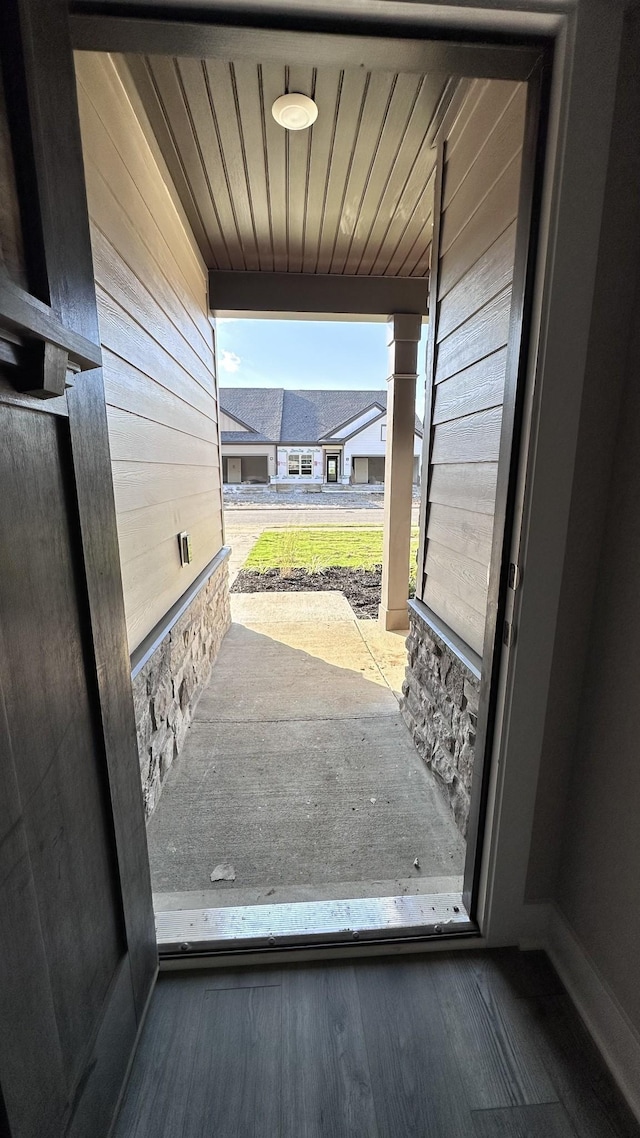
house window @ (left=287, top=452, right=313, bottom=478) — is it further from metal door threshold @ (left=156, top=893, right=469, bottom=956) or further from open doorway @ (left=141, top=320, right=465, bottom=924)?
metal door threshold @ (left=156, top=893, right=469, bottom=956)

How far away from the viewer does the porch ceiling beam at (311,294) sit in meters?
3.50

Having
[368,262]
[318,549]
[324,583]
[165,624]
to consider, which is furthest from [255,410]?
[165,624]

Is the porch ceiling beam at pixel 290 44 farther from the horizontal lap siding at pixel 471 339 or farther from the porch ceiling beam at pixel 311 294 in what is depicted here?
the porch ceiling beam at pixel 311 294

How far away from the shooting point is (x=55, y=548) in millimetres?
796

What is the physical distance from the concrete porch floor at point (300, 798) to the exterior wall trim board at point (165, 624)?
69 centimetres

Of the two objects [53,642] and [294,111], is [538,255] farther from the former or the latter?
[294,111]

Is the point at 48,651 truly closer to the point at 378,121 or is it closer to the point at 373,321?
the point at 378,121

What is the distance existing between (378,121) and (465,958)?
10.1 feet

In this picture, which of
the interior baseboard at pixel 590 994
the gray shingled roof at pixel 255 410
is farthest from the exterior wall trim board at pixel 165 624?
the gray shingled roof at pixel 255 410

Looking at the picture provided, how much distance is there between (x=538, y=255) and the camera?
3.39 ft

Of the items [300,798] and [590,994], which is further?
[300,798]

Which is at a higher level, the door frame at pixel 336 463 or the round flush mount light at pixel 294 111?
the round flush mount light at pixel 294 111

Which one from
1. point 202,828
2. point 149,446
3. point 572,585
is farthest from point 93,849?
point 149,446

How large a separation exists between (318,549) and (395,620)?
405 centimetres
